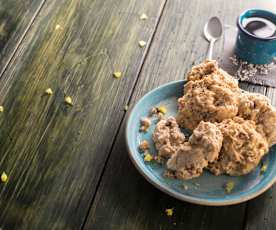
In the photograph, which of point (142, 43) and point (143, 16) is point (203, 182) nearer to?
point (142, 43)

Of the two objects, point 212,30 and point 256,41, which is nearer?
point 256,41

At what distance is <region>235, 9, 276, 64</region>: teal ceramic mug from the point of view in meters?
1.53

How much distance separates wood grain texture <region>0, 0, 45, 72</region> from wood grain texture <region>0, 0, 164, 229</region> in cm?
4

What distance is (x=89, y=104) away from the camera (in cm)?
154

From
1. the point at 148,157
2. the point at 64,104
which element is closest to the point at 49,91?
the point at 64,104

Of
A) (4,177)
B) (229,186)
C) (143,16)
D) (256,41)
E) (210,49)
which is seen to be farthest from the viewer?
(143,16)

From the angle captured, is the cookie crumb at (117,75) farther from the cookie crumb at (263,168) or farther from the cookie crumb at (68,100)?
the cookie crumb at (263,168)

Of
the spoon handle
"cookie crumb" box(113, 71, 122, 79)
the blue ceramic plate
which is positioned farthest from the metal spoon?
the blue ceramic plate

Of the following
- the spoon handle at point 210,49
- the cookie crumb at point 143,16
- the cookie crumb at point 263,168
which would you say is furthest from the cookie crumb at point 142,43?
the cookie crumb at point 263,168

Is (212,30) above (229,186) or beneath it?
above

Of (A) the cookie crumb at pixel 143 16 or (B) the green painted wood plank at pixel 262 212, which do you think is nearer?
(B) the green painted wood plank at pixel 262 212

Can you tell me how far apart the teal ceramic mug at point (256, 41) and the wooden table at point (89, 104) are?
4.2 inches

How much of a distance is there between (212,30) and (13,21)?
80 cm

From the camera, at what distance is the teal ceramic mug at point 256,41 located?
1528 mm
